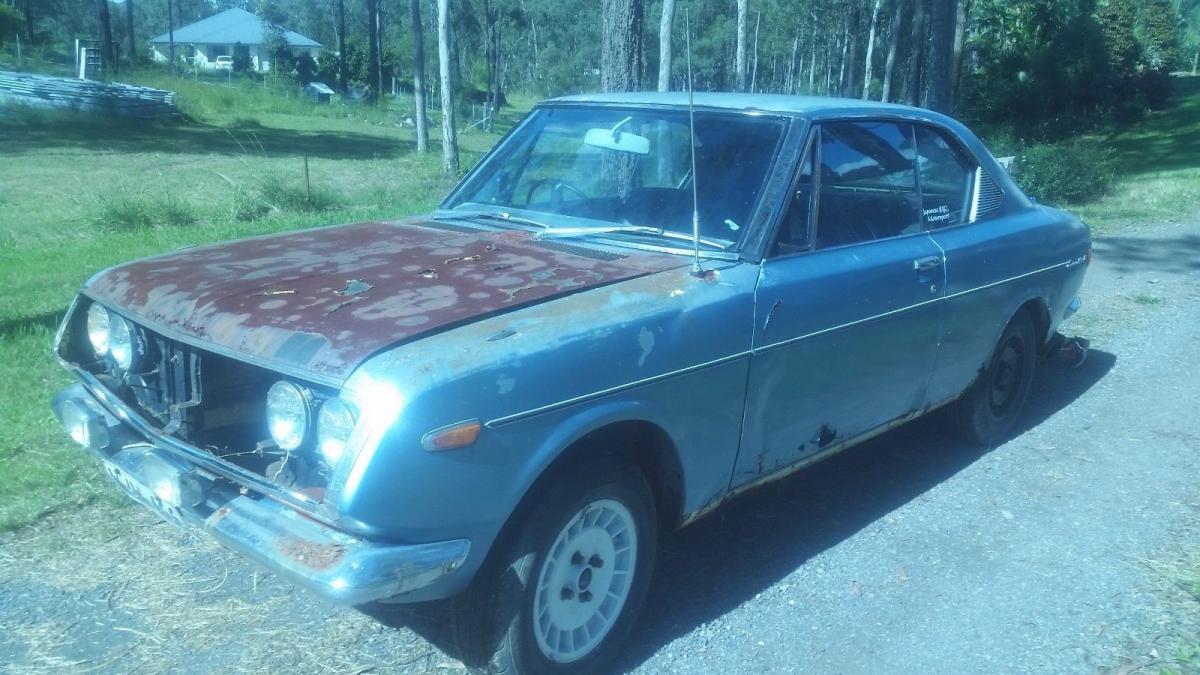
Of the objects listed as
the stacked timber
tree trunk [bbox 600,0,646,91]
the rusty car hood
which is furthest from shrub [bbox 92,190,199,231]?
the stacked timber

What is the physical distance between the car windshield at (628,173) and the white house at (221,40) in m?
78.4

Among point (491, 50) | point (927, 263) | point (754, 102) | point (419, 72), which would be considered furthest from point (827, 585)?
point (491, 50)

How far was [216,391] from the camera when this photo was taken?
3369 millimetres

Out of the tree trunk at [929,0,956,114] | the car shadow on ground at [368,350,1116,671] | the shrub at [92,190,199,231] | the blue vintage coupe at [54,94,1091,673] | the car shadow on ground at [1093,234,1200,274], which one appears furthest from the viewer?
the tree trunk at [929,0,956,114]

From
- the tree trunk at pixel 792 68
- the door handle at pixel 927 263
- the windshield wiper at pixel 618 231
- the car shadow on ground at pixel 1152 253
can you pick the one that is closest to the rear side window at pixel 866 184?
the door handle at pixel 927 263

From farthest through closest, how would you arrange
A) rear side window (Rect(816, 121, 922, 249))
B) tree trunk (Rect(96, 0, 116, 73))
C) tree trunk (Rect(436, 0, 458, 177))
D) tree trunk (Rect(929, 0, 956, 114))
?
tree trunk (Rect(96, 0, 116, 73)), tree trunk (Rect(436, 0, 458, 177)), tree trunk (Rect(929, 0, 956, 114)), rear side window (Rect(816, 121, 922, 249))

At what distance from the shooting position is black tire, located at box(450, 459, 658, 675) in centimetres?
301

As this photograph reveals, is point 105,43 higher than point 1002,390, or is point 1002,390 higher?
point 105,43

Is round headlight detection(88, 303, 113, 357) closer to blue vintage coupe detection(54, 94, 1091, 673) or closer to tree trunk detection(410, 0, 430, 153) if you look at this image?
blue vintage coupe detection(54, 94, 1091, 673)

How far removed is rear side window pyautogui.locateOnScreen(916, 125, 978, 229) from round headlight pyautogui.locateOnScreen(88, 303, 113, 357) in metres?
3.40

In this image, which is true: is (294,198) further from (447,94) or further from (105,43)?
(105,43)

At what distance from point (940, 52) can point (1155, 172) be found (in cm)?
695

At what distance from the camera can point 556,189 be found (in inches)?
183

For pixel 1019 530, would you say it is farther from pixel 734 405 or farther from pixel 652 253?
pixel 652 253
